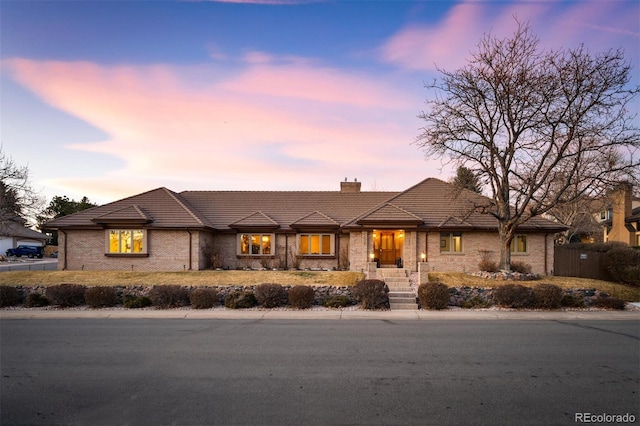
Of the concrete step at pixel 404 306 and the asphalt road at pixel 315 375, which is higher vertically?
the asphalt road at pixel 315 375

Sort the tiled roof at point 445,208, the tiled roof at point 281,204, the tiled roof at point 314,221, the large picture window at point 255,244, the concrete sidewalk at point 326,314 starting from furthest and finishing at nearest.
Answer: the tiled roof at point 281,204
the large picture window at point 255,244
the tiled roof at point 314,221
the tiled roof at point 445,208
the concrete sidewalk at point 326,314

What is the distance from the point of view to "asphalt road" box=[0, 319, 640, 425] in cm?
626

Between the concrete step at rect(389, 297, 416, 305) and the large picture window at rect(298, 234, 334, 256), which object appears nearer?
the concrete step at rect(389, 297, 416, 305)

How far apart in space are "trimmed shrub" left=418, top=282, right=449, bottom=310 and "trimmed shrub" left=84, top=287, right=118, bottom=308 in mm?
13980

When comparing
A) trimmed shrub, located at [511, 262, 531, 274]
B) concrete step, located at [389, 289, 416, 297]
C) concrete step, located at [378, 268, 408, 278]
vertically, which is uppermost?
trimmed shrub, located at [511, 262, 531, 274]

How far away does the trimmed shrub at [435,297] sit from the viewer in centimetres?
1697

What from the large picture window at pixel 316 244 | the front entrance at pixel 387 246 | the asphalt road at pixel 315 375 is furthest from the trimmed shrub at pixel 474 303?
the large picture window at pixel 316 244

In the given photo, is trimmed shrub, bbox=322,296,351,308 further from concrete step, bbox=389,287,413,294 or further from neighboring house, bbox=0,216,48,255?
neighboring house, bbox=0,216,48,255

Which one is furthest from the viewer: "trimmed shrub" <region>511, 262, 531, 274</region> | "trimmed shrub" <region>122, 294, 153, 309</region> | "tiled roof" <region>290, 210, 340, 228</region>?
"tiled roof" <region>290, 210, 340, 228</region>

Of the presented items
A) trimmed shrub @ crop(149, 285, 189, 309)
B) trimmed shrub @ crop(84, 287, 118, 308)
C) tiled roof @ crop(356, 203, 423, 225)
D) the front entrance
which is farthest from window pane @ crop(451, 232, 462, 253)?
trimmed shrub @ crop(84, 287, 118, 308)

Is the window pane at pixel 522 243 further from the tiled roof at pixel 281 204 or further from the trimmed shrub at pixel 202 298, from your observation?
the trimmed shrub at pixel 202 298

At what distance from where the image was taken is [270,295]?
57.2ft

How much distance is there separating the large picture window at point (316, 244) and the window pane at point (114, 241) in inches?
475

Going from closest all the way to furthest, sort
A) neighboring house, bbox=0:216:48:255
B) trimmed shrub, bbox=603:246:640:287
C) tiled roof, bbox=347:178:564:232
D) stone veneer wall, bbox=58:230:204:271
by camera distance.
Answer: trimmed shrub, bbox=603:246:640:287, tiled roof, bbox=347:178:564:232, stone veneer wall, bbox=58:230:204:271, neighboring house, bbox=0:216:48:255
